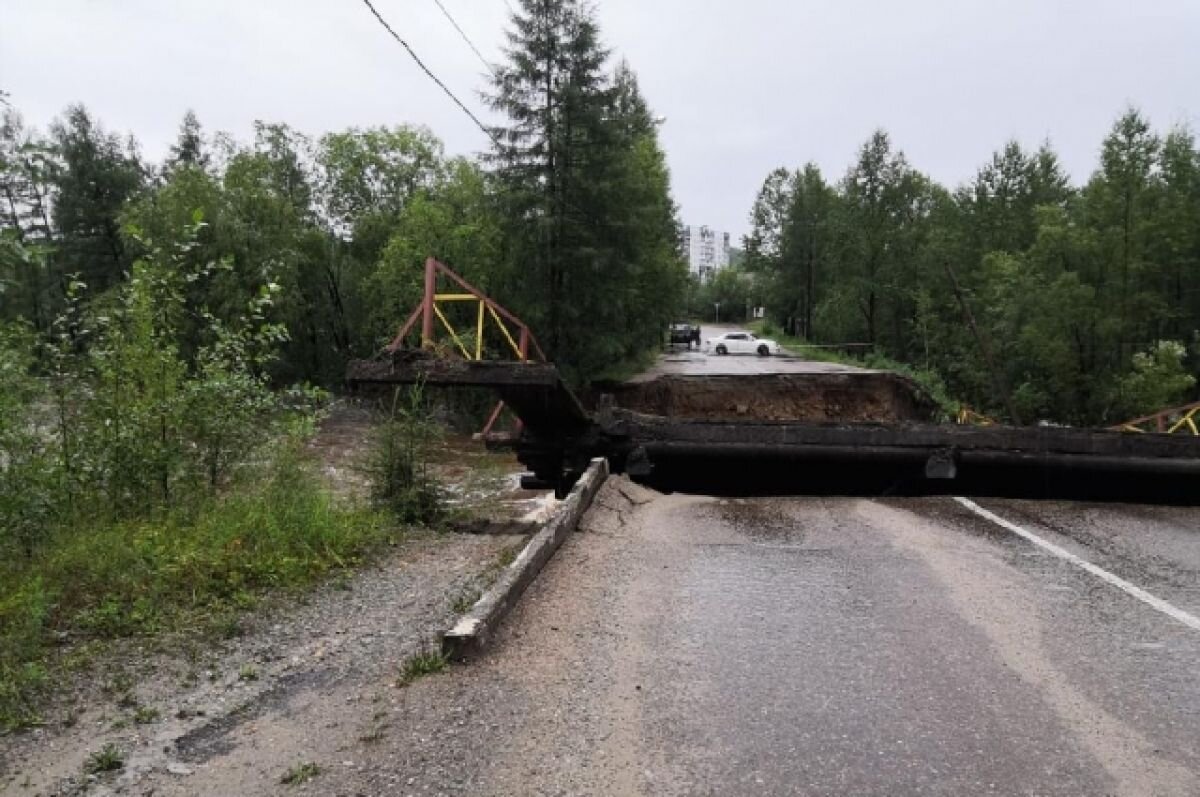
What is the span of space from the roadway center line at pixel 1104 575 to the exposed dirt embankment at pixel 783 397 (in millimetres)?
16012

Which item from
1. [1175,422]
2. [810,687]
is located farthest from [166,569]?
[1175,422]

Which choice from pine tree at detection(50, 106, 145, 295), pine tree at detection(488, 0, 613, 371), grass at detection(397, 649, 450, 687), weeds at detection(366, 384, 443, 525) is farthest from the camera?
pine tree at detection(50, 106, 145, 295)

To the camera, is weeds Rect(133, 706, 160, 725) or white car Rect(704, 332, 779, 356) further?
white car Rect(704, 332, 779, 356)

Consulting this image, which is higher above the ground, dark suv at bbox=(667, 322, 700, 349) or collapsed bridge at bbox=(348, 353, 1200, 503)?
dark suv at bbox=(667, 322, 700, 349)

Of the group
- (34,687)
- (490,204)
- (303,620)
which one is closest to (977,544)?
(303,620)

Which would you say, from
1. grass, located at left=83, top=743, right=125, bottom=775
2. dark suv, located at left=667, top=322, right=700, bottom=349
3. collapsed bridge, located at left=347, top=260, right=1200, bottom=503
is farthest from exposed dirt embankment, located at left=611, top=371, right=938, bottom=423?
dark suv, located at left=667, top=322, right=700, bottom=349

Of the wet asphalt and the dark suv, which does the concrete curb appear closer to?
the wet asphalt

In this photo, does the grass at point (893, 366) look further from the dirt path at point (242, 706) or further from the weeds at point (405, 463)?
the dirt path at point (242, 706)

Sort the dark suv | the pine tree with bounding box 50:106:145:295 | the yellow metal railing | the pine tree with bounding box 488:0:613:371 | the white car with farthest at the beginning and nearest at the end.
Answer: the dark suv → the white car → the pine tree with bounding box 50:106:145:295 → the pine tree with bounding box 488:0:613:371 → the yellow metal railing

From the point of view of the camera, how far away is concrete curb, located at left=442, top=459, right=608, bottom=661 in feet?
12.8

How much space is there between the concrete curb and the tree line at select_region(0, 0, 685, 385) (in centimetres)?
1406

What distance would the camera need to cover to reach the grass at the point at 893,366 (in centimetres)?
2652

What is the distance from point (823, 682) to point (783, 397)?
21.3 m

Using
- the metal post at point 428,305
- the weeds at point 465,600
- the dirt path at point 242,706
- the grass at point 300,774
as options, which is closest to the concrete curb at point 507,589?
the weeds at point 465,600
